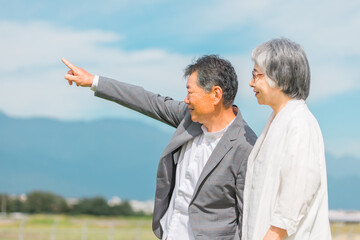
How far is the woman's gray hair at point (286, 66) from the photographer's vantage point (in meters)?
2.29

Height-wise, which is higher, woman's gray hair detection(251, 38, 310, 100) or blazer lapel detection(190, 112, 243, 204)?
woman's gray hair detection(251, 38, 310, 100)

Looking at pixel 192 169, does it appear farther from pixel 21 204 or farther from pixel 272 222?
pixel 21 204

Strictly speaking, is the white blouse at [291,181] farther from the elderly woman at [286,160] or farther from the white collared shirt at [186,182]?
the white collared shirt at [186,182]

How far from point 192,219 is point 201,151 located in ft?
1.32

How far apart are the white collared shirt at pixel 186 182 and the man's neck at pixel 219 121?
0.09 feet

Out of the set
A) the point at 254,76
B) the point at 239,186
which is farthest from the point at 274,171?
the point at 239,186

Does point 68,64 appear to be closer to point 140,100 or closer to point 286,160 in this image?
point 140,100

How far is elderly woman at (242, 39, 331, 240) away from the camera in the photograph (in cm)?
219

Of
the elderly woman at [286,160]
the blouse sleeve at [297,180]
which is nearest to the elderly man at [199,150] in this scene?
the elderly woman at [286,160]

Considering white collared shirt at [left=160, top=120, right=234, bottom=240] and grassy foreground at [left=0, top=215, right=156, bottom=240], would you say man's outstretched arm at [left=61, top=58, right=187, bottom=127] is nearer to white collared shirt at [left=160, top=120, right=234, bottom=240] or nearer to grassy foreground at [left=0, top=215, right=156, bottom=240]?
white collared shirt at [left=160, top=120, right=234, bottom=240]

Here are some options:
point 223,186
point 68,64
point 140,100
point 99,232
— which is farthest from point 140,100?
point 99,232

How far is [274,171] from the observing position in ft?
7.47

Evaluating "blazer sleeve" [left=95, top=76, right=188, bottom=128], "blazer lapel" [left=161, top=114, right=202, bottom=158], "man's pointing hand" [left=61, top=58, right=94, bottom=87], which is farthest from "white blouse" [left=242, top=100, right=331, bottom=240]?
"man's pointing hand" [left=61, top=58, right=94, bottom=87]

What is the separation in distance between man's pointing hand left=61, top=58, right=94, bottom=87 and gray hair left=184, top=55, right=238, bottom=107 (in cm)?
65
